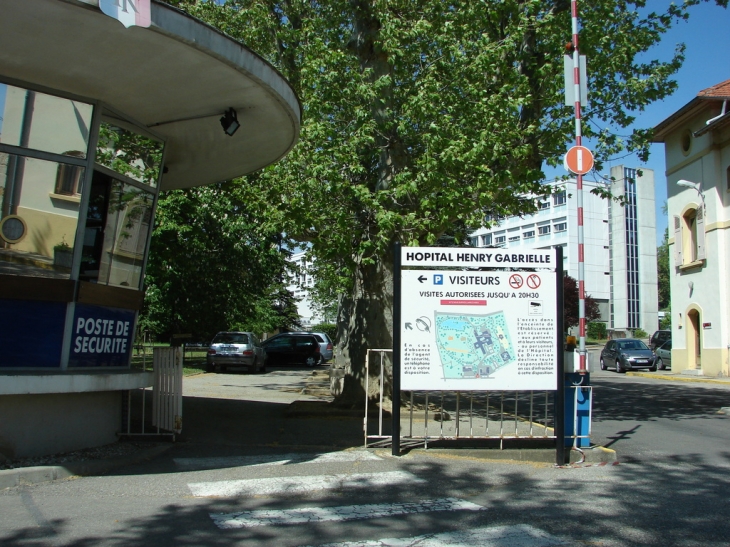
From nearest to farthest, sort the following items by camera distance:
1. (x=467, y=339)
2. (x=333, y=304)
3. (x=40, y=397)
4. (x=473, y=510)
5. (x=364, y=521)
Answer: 1. (x=364, y=521)
2. (x=473, y=510)
3. (x=40, y=397)
4. (x=467, y=339)
5. (x=333, y=304)

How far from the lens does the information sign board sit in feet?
27.6

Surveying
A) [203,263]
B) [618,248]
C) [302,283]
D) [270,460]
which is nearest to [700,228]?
[203,263]

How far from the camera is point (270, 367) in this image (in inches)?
1363

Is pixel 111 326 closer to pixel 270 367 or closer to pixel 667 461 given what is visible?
pixel 667 461

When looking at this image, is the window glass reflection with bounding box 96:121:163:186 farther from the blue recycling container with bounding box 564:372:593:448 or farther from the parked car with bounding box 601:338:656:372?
the parked car with bounding box 601:338:656:372

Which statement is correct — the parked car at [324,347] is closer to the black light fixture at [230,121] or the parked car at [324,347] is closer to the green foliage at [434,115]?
the green foliage at [434,115]

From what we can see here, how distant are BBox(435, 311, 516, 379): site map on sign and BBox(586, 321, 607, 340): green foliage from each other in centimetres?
6685

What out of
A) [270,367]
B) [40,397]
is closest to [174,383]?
[40,397]

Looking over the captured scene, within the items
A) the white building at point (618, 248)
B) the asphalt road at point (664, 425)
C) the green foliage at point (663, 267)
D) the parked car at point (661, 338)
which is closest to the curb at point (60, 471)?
the asphalt road at point (664, 425)

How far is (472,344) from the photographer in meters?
8.48

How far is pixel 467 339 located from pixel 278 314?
46.3m

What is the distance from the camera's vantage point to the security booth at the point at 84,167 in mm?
6941

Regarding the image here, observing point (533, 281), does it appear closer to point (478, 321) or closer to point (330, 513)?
point (478, 321)

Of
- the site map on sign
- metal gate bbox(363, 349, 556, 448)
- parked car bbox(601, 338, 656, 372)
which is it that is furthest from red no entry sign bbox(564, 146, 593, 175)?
parked car bbox(601, 338, 656, 372)
